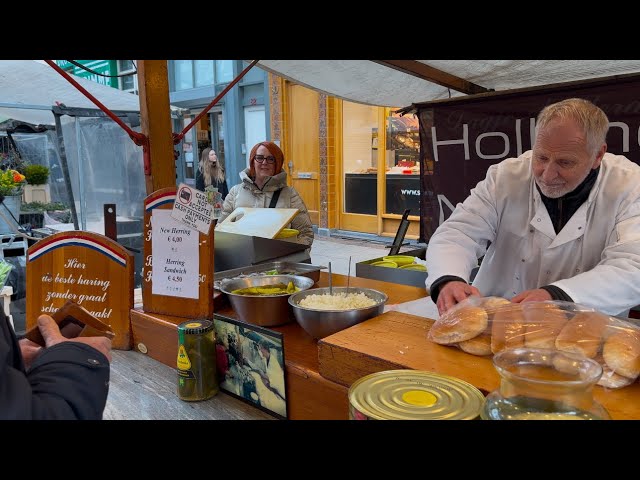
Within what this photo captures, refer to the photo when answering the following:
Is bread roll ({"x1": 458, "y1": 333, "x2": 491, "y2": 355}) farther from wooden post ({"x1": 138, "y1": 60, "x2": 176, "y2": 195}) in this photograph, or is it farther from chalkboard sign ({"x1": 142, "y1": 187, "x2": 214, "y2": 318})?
wooden post ({"x1": 138, "y1": 60, "x2": 176, "y2": 195})

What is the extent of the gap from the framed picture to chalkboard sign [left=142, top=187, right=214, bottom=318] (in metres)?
0.33

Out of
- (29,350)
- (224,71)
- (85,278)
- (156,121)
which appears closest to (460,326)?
(29,350)

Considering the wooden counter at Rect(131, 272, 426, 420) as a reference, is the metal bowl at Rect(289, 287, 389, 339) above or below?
above

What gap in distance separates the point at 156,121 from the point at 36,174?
13.5 feet

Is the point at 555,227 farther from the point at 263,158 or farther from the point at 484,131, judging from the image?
the point at 263,158

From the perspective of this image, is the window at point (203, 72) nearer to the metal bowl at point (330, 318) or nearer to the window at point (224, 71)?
the window at point (224, 71)

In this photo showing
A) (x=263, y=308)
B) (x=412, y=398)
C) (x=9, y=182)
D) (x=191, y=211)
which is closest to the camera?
(x=412, y=398)

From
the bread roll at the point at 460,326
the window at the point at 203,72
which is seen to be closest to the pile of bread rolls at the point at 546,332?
the bread roll at the point at 460,326

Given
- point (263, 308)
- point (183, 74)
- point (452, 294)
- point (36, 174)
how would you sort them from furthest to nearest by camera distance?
point (183, 74) < point (36, 174) < point (263, 308) < point (452, 294)

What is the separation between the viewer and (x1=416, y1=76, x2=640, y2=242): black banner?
2.76 meters

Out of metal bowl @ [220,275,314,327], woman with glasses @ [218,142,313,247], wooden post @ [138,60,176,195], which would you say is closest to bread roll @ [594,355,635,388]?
metal bowl @ [220,275,314,327]

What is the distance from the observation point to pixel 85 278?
1.92 m
